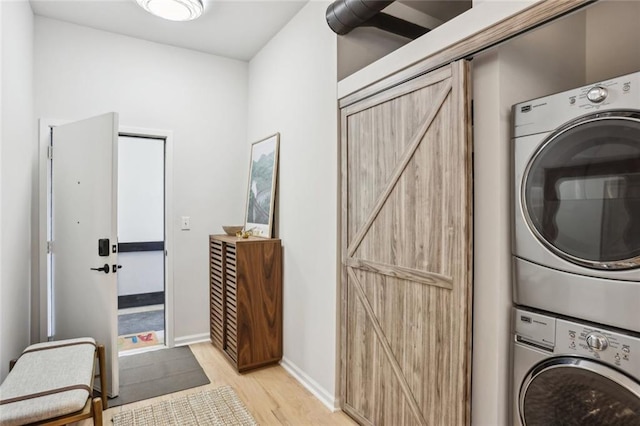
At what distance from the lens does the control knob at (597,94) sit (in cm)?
126

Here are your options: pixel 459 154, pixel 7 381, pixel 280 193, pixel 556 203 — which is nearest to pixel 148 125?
pixel 280 193

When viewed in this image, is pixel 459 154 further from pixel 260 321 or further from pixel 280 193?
pixel 260 321

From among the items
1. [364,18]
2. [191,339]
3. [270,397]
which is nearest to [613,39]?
[364,18]

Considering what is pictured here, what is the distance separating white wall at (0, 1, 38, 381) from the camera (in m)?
2.18

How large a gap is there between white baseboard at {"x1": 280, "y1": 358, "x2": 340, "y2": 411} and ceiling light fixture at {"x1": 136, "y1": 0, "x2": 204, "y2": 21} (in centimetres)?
288

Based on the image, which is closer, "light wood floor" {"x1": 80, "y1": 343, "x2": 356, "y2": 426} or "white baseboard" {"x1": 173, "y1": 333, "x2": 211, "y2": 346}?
"light wood floor" {"x1": 80, "y1": 343, "x2": 356, "y2": 426}

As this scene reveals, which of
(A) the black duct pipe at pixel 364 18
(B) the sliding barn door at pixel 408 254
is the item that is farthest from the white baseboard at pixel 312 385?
(A) the black duct pipe at pixel 364 18

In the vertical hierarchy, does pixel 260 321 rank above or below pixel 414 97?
below

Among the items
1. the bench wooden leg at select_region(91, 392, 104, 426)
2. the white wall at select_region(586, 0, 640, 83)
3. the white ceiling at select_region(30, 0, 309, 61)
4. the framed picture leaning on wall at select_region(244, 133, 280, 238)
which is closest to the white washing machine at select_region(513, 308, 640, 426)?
the white wall at select_region(586, 0, 640, 83)

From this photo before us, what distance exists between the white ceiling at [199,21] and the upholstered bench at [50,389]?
2.57m

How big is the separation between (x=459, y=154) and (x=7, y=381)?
8.30ft

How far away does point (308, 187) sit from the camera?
2.84 m

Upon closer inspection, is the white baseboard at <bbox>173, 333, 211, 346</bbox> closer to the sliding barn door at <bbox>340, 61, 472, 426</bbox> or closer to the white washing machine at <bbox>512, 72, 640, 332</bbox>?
the sliding barn door at <bbox>340, 61, 472, 426</bbox>

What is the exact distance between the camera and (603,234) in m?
1.28
